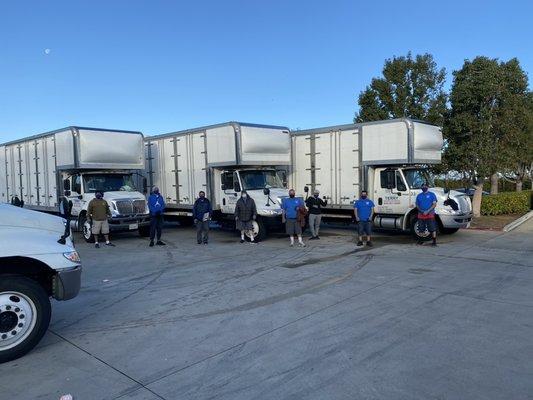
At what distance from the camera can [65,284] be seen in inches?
200

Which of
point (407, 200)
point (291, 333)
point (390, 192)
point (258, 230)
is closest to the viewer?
point (291, 333)

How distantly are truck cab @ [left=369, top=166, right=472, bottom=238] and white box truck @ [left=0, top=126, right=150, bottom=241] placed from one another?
24.4ft

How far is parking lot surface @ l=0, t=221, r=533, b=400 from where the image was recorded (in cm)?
405

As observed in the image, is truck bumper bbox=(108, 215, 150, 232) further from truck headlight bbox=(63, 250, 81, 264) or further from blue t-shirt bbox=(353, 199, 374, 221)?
truck headlight bbox=(63, 250, 81, 264)

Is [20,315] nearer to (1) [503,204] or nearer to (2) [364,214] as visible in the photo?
(2) [364,214]

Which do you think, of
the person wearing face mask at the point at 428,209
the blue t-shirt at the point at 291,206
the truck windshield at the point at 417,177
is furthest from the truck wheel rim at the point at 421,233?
the blue t-shirt at the point at 291,206

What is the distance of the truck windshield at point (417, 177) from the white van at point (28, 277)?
1071cm

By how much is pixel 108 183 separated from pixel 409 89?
512 inches

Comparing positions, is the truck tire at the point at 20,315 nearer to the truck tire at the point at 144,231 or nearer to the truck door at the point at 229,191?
the truck door at the point at 229,191

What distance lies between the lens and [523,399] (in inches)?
145

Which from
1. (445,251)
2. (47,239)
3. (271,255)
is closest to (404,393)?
(47,239)

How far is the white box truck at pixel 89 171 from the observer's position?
1430cm

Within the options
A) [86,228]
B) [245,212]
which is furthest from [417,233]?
[86,228]

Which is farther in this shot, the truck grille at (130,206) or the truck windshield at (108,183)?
the truck windshield at (108,183)
